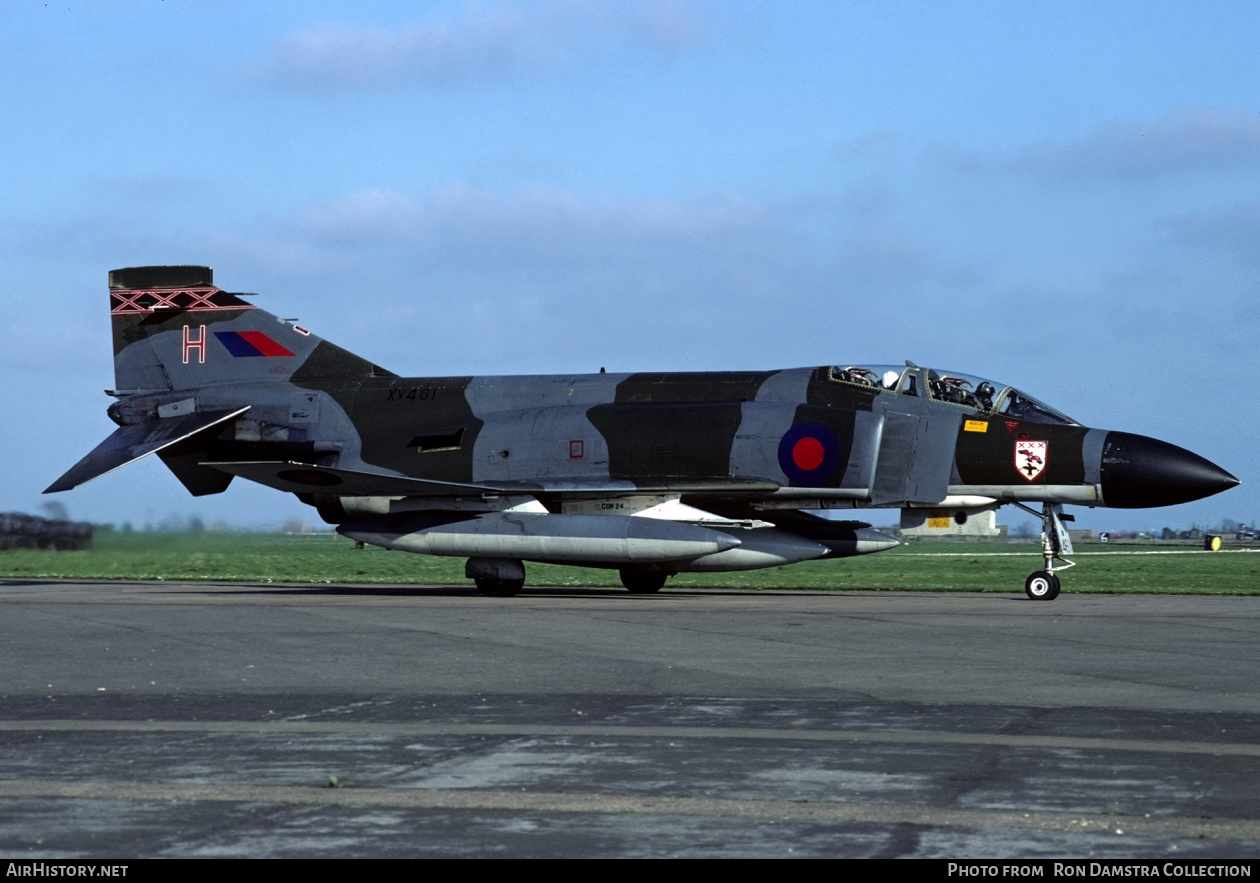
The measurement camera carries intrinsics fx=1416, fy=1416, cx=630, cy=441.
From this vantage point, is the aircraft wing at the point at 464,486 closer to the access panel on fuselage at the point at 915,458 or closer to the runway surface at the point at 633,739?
the access panel on fuselage at the point at 915,458

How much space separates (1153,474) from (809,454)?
4761mm

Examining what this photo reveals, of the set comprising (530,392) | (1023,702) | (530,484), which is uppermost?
(530,392)

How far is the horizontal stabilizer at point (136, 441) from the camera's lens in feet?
77.8

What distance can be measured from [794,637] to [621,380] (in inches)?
414

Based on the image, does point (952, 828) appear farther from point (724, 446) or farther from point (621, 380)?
point (621, 380)

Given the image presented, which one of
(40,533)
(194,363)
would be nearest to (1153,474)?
(194,363)

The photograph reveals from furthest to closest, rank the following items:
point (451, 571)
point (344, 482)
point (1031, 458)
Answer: point (451, 571), point (344, 482), point (1031, 458)

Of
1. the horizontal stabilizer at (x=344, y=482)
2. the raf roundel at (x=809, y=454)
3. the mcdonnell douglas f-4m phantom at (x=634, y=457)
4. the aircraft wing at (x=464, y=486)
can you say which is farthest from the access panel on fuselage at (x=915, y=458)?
the horizontal stabilizer at (x=344, y=482)

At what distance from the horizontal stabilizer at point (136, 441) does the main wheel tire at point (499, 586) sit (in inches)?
247

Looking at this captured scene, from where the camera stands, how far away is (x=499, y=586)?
21500mm

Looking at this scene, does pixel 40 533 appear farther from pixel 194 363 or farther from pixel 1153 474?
pixel 1153 474

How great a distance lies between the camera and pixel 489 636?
13.6 meters

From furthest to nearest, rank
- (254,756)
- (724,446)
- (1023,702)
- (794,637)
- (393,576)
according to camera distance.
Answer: (393,576) < (724,446) < (794,637) < (1023,702) < (254,756)

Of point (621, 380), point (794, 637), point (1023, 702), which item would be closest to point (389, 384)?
point (621, 380)
